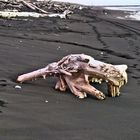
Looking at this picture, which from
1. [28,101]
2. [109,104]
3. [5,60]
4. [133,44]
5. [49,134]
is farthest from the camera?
[133,44]

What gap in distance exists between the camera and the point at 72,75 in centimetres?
615

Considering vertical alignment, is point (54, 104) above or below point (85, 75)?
below

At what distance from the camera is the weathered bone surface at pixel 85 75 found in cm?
604

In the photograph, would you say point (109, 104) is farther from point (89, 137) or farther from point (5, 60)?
point (5, 60)

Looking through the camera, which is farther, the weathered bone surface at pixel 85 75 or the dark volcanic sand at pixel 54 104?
the weathered bone surface at pixel 85 75

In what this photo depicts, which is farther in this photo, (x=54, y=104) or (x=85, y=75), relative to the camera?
(x=85, y=75)

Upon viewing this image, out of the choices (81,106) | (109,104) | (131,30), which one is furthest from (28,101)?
(131,30)

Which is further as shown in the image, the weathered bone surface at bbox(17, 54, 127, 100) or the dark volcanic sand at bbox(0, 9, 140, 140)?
the weathered bone surface at bbox(17, 54, 127, 100)

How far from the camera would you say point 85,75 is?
611 centimetres

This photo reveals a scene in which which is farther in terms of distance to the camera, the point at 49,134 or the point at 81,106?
the point at 81,106

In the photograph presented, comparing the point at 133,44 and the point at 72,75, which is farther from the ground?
the point at 72,75

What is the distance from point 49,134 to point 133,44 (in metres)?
8.97

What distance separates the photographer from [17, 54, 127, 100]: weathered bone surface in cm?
604

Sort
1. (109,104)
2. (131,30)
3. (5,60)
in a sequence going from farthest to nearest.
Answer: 1. (131,30)
2. (5,60)
3. (109,104)
